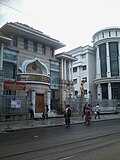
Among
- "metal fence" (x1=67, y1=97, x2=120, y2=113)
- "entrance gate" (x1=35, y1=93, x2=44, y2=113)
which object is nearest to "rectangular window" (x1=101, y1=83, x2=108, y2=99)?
"metal fence" (x1=67, y1=97, x2=120, y2=113)

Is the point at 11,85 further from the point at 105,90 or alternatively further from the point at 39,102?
the point at 105,90

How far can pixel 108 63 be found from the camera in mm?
56688

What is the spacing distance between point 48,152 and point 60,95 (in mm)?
28996

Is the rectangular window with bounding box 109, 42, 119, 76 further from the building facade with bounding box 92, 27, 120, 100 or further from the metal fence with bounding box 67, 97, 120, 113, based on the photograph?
the metal fence with bounding box 67, 97, 120, 113

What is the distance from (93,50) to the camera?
203 feet

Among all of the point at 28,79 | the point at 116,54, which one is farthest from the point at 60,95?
the point at 116,54

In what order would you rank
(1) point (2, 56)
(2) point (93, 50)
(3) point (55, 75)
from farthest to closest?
(2) point (93, 50) < (3) point (55, 75) < (1) point (2, 56)

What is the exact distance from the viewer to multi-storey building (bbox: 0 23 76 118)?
2980 centimetres

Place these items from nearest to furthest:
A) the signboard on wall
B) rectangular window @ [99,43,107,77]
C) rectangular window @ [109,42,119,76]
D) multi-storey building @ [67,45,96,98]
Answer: the signboard on wall < rectangular window @ [109,42,119,76] < rectangular window @ [99,43,107,77] < multi-storey building @ [67,45,96,98]

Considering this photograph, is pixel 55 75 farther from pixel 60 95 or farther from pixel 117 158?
pixel 117 158

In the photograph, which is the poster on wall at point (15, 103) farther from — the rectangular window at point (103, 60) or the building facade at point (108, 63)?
the rectangular window at point (103, 60)

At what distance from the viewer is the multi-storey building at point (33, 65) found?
97.8ft

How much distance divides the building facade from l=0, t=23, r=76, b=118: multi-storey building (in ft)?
67.2

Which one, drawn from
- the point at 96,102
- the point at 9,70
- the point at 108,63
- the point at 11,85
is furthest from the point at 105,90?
the point at 11,85
